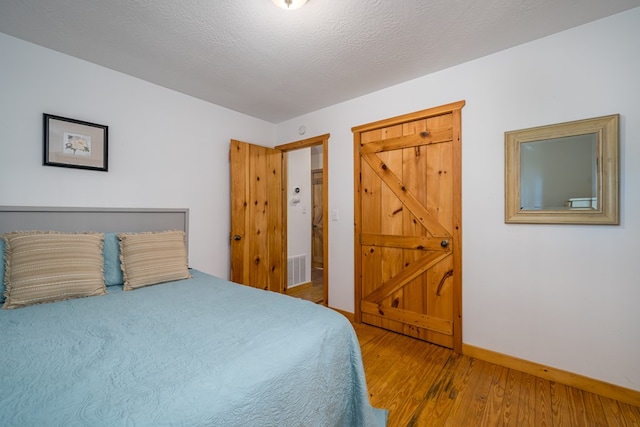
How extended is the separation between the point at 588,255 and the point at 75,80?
4.02m

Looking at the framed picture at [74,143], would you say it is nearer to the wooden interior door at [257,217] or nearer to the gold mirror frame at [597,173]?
the wooden interior door at [257,217]

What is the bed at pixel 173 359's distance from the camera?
2.41ft

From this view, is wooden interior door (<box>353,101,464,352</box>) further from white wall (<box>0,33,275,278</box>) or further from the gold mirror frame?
→ white wall (<box>0,33,275,278</box>)

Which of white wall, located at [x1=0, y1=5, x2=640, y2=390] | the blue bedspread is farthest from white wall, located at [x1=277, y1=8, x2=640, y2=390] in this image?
the blue bedspread

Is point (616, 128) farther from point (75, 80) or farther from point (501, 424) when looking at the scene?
point (75, 80)

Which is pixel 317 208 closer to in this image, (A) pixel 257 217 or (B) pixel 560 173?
(A) pixel 257 217

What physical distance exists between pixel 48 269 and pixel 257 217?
1.95 metres

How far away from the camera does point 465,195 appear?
87.9 inches


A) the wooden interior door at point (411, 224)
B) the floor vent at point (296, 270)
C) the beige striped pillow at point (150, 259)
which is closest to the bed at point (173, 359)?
the beige striped pillow at point (150, 259)

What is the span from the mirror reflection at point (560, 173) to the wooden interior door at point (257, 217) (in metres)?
2.65

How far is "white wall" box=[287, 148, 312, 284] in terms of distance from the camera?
402cm

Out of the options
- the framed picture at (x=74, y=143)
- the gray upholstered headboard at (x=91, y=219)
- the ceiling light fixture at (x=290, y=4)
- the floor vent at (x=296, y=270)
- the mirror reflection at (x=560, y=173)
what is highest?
the ceiling light fixture at (x=290, y=4)

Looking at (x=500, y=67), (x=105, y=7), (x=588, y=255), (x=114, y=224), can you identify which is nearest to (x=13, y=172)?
(x=114, y=224)

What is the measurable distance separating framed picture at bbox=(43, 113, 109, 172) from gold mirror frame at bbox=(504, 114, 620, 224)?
130 inches
